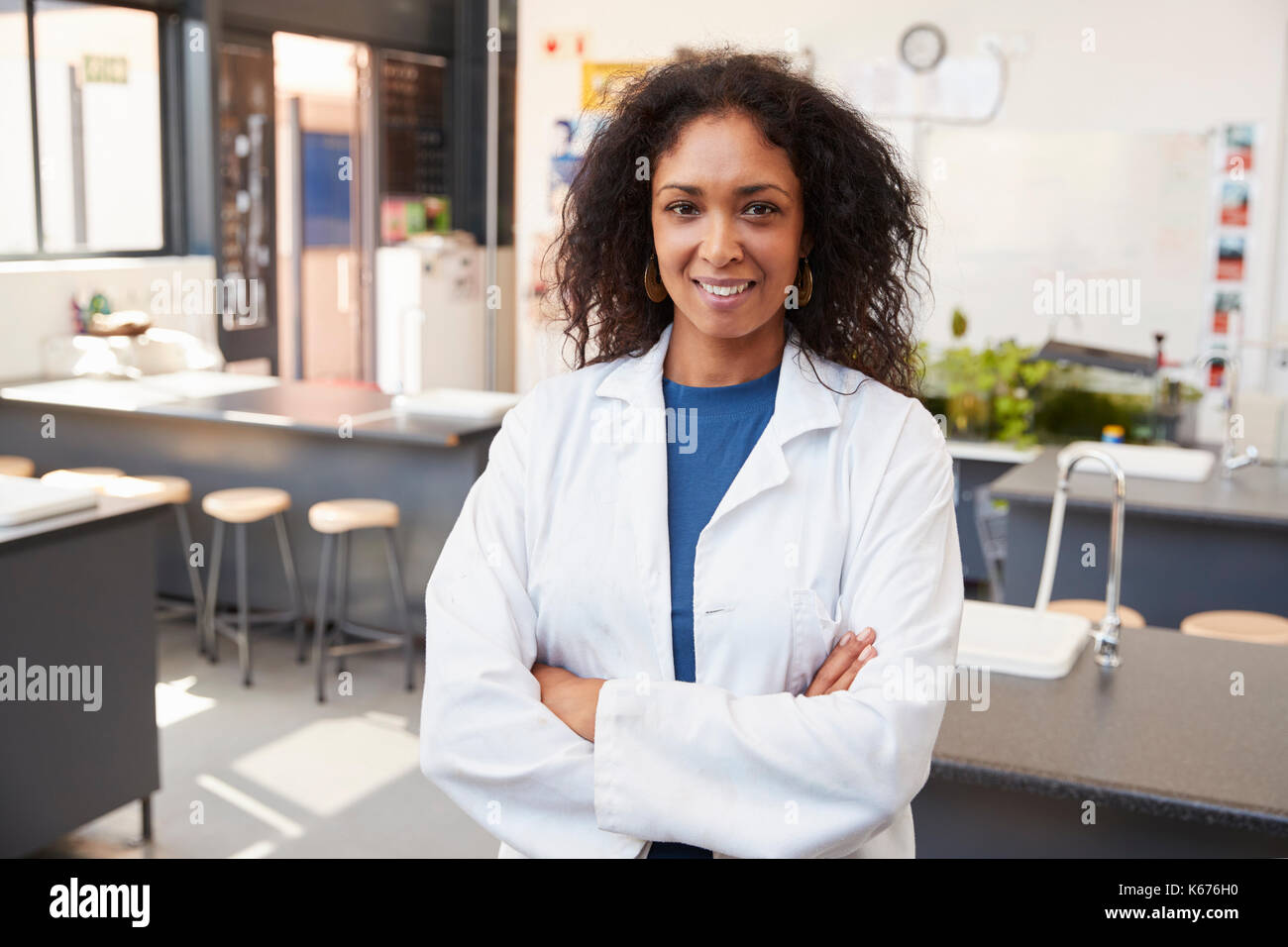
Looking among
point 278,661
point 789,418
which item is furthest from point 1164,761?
point 278,661

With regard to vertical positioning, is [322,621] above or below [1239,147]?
below

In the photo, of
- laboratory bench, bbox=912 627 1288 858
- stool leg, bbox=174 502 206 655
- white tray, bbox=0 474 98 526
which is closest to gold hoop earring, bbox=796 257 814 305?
laboratory bench, bbox=912 627 1288 858

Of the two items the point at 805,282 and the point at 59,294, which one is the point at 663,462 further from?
the point at 59,294

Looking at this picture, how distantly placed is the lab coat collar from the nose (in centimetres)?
17

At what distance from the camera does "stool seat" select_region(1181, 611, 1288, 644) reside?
3.14 m

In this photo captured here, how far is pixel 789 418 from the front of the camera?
4.71ft

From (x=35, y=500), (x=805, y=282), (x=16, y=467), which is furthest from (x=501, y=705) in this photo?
(x=16, y=467)

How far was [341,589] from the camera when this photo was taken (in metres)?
4.61

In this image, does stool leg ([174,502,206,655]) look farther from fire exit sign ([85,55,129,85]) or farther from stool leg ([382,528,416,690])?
fire exit sign ([85,55,129,85])

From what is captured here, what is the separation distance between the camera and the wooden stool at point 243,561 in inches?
176

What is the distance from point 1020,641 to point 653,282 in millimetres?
1120

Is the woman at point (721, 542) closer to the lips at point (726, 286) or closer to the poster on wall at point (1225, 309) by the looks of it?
the lips at point (726, 286)

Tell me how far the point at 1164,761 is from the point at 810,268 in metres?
0.92
